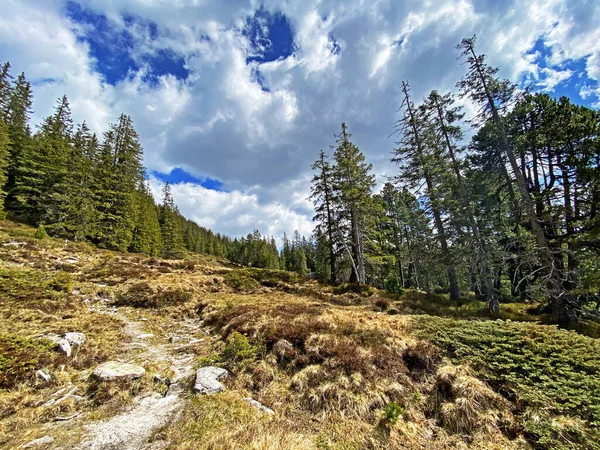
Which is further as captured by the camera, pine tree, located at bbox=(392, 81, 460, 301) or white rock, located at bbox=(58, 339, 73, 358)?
pine tree, located at bbox=(392, 81, 460, 301)

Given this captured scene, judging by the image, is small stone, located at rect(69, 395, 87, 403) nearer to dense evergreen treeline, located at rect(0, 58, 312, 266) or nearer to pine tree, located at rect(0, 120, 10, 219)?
dense evergreen treeline, located at rect(0, 58, 312, 266)

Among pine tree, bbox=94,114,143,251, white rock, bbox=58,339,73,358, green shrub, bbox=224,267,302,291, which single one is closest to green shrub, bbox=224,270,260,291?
green shrub, bbox=224,267,302,291

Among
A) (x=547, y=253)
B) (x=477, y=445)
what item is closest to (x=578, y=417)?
(x=477, y=445)

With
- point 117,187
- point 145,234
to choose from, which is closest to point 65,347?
point 117,187

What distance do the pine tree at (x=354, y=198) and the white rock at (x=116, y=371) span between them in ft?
51.6

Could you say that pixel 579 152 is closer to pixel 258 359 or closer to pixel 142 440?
pixel 258 359

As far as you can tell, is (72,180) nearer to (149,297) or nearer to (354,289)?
(149,297)

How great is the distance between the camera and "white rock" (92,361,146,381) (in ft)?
16.8

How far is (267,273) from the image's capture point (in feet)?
69.5

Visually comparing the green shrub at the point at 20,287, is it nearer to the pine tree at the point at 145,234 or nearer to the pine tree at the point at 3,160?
the pine tree at the point at 3,160

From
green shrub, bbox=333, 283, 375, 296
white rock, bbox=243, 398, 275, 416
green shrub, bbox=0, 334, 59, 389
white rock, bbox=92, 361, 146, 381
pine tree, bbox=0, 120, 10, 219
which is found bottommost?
white rock, bbox=243, 398, 275, 416

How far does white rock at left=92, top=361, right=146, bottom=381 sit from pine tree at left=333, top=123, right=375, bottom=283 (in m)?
15.7

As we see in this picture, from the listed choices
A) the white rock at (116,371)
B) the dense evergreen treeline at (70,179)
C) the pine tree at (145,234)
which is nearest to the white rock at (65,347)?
the white rock at (116,371)

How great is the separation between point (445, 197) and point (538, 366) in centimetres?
1347
